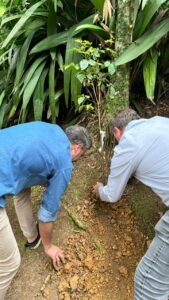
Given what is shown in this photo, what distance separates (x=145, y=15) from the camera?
279 cm

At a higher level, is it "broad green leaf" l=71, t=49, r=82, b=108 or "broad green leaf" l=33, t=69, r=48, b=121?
"broad green leaf" l=71, t=49, r=82, b=108

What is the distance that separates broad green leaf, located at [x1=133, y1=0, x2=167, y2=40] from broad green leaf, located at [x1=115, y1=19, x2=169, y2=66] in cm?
5

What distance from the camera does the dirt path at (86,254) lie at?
253 cm

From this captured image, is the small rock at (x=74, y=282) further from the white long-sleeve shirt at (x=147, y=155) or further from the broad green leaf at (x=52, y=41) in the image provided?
the broad green leaf at (x=52, y=41)

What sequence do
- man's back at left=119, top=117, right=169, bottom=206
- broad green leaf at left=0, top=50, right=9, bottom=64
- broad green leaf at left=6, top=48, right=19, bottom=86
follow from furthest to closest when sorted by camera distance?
broad green leaf at left=0, top=50, right=9, bottom=64 → broad green leaf at left=6, top=48, right=19, bottom=86 → man's back at left=119, top=117, right=169, bottom=206

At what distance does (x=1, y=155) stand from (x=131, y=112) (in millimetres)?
890

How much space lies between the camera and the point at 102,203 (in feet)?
9.36

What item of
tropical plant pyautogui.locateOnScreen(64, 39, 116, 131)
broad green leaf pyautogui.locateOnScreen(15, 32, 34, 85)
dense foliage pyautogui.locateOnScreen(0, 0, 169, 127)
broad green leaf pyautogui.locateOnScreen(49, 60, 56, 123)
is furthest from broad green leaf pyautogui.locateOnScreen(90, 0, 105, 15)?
broad green leaf pyautogui.locateOnScreen(15, 32, 34, 85)

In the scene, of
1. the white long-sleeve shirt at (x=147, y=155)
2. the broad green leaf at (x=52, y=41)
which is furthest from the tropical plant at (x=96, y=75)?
the white long-sleeve shirt at (x=147, y=155)

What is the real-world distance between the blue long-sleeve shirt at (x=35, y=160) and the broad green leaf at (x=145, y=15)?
107 centimetres

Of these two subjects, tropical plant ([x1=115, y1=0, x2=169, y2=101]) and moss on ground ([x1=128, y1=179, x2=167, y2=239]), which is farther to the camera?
moss on ground ([x1=128, y1=179, x2=167, y2=239])

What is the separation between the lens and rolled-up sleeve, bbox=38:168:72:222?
2.15m

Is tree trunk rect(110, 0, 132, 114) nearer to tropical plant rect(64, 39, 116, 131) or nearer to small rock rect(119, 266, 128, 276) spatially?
tropical plant rect(64, 39, 116, 131)

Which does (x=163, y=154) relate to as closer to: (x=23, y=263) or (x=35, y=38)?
(x=23, y=263)
